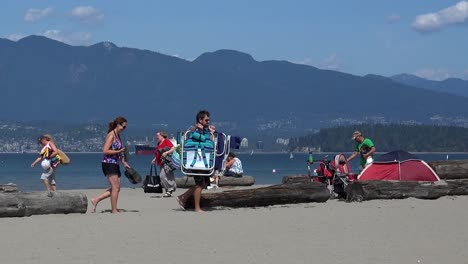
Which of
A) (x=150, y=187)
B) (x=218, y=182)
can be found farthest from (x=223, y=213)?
(x=218, y=182)

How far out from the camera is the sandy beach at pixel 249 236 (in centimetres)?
928

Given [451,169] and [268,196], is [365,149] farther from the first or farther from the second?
[268,196]

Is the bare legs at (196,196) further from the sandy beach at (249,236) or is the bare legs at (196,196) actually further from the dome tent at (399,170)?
the dome tent at (399,170)

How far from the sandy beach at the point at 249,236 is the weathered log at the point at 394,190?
133 centimetres

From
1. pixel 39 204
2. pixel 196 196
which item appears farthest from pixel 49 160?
pixel 196 196

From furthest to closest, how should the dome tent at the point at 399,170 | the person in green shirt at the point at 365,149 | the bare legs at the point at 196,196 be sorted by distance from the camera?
the person in green shirt at the point at 365,149 < the dome tent at the point at 399,170 < the bare legs at the point at 196,196

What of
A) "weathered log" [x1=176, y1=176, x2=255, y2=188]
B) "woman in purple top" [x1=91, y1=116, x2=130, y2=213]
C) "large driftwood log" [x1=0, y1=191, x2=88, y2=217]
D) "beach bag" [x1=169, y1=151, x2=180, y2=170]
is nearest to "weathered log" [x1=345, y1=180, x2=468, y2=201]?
"beach bag" [x1=169, y1=151, x2=180, y2=170]

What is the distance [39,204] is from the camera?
1363cm

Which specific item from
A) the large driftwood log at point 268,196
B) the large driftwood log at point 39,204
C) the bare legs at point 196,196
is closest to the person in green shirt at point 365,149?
the large driftwood log at point 268,196

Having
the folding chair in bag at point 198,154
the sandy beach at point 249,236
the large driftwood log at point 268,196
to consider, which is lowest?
the sandy beach at point 249,236

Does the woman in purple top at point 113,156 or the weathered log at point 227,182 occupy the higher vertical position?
the woman in purple top at point 113,156

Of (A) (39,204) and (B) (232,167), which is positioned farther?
(B) (232,167)

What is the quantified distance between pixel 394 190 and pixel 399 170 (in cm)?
193

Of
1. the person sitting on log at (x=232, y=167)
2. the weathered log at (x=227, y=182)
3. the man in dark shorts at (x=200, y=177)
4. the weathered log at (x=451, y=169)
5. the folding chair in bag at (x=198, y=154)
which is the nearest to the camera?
the man in dark shorts at (x=200, y=177)
